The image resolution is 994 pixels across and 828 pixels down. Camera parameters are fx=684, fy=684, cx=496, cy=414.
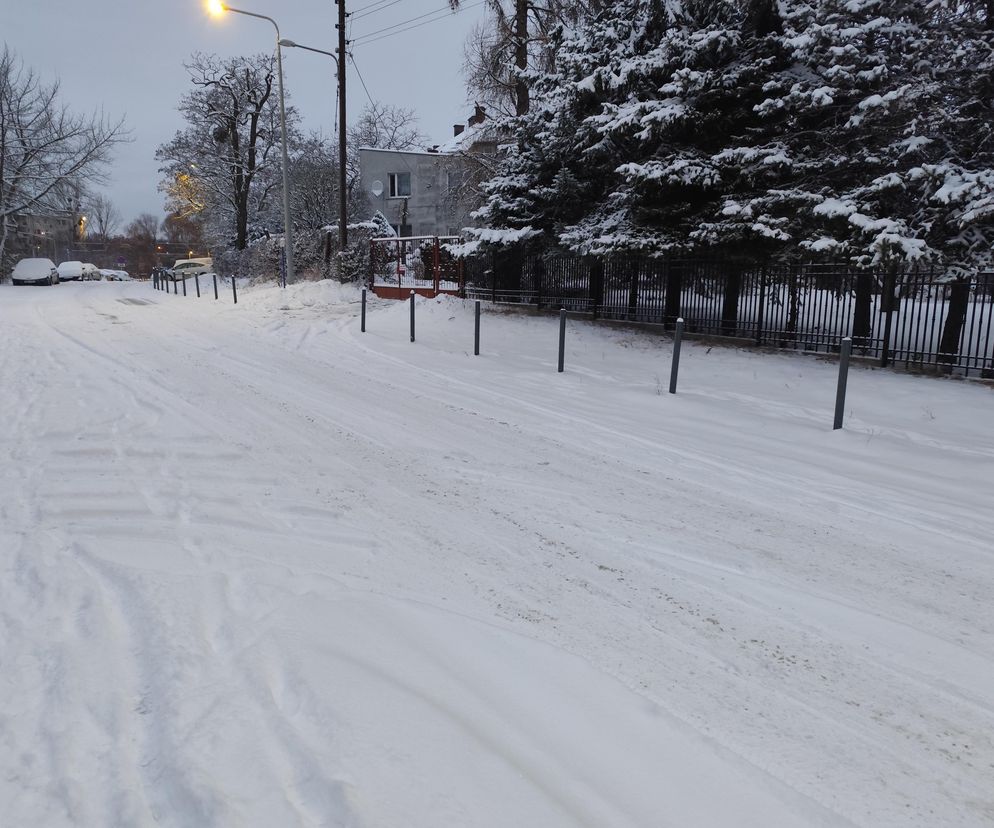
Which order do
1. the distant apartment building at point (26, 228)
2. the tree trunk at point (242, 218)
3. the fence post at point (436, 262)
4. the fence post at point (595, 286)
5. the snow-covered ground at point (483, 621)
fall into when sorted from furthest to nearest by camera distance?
the distant apartment building at point (26, 228), the tree trunk at point (242, 218), the fence post at point (436, 262), the fence post at point (595, 286), the snow-covered ground at point (483, 621)

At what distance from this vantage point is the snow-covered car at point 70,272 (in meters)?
48.9

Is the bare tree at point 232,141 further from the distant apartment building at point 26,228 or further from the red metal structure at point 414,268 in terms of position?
the red metal structure at point 414,268

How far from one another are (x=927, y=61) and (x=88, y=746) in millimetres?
16315

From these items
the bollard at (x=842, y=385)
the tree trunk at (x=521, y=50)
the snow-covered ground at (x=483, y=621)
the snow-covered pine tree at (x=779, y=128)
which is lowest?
the snow-covered ground at (x=483, y=621)

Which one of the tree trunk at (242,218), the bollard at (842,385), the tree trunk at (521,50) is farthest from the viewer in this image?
the tree trunk at (242,218)

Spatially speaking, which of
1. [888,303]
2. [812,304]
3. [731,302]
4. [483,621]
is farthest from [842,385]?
[731,302]

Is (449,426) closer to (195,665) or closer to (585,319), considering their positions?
(195,665)

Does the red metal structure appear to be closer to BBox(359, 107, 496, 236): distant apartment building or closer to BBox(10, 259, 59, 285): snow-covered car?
BBox(359, 107, 496, 236): distant apartment building

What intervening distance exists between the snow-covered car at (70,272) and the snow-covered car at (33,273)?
7.70m

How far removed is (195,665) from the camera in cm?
306

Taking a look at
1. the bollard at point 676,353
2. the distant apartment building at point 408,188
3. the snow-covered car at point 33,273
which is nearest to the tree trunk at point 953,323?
the bollard at point 676,353

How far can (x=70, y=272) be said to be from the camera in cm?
4922

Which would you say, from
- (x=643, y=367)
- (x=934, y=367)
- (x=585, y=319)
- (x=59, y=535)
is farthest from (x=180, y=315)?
(x=934, y=367)

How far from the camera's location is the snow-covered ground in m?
2.46
